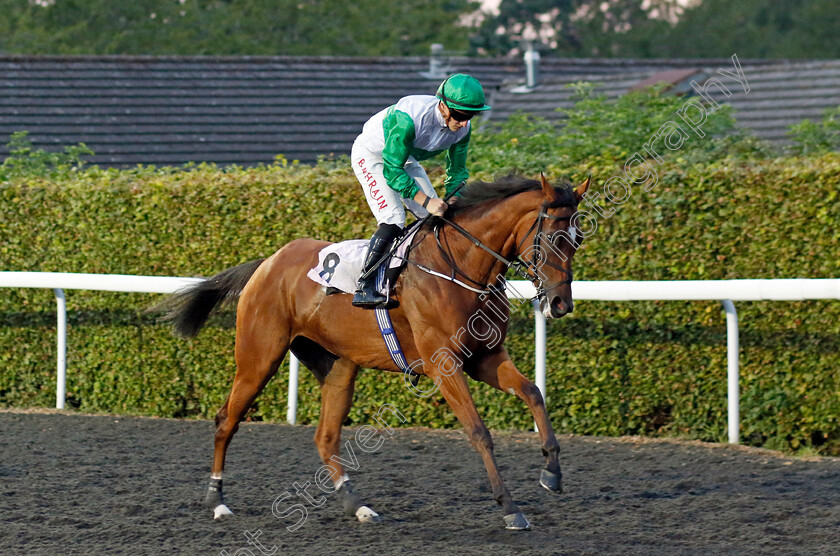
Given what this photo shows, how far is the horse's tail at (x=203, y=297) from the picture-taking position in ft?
18.0

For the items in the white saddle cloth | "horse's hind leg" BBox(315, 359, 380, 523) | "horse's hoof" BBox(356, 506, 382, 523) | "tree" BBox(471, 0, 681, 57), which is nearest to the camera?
"horse's hoof" BBox(356, 506, 382, 523)

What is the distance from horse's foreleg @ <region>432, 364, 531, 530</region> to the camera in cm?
422

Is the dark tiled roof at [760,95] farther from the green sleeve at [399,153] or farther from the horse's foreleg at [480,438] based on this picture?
the horse's foreleg at [480,438]

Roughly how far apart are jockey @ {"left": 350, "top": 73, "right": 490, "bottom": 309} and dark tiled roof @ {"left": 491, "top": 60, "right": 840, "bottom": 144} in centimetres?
798

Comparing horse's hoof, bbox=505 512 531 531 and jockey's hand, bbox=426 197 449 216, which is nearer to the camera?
horse's hoof, bbox=505 512 531 531

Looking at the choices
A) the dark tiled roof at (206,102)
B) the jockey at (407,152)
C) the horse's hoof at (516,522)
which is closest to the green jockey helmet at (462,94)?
the jockey at (407,152)

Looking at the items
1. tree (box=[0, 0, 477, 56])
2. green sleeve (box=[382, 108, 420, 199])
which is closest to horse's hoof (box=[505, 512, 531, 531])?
green sleeve (box=[382, 108, 420, 199])

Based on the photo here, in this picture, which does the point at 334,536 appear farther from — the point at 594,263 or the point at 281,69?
the point at 281,69

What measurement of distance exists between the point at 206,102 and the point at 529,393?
11.2 m

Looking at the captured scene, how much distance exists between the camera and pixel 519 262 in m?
4.43

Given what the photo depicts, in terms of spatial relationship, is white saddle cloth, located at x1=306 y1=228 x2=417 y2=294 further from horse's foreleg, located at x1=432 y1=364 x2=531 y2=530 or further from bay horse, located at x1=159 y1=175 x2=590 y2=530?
horse's foreleg, located at x1=432 y1=364 x2=531 y2=530

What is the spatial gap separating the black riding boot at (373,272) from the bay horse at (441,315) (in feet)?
0.34

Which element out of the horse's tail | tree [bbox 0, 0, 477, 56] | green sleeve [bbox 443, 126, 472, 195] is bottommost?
the horse's tail

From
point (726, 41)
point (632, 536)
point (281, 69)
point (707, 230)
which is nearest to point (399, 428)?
point (707, 230)
